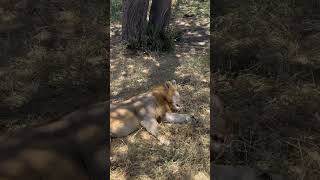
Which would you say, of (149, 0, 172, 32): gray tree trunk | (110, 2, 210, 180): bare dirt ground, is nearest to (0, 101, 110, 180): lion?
(110, 2, 210, 180): bare dirt ground

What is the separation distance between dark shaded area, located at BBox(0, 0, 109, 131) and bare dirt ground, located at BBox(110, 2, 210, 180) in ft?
1.43

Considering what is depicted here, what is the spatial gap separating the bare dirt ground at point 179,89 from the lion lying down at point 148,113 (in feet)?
0.30

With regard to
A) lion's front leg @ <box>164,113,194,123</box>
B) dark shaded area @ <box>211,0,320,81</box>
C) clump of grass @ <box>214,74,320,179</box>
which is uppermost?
dark shaded area @ <box>211,0,320,81</box>

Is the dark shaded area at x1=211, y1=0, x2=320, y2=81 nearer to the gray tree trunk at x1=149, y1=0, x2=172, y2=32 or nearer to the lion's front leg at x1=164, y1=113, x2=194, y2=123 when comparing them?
the gray tree trunk at x1=149, y1=0, x2=172, y2=32

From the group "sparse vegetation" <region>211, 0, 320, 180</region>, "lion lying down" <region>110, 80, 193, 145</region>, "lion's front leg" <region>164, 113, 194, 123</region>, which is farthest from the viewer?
"lion's front leg" <region>164, 113, 194, 123</region>

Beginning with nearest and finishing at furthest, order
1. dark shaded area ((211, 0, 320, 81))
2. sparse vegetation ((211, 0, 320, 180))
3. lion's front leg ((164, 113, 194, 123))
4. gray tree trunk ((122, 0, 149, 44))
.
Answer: sparse vegetation ((211, 0, 320, 180)) < lion's front leg ((164, 113, 194, 123)) < dark shaded area ((211, 0, 320, 81)) < gray tree trunk ((122, 0, 149, 44))

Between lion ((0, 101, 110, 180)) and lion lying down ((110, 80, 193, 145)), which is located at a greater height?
lion ((0, 101, 110, 180))

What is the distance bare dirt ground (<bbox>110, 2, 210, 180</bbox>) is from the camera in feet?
13.6

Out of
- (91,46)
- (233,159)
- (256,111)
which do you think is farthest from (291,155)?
(91,46)

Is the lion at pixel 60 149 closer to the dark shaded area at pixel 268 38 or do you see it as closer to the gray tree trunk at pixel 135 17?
the dark shaded area at pixel 268 38

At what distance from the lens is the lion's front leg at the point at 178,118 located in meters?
5.11

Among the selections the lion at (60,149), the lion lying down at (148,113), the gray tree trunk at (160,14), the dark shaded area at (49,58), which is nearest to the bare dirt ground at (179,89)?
the lion lying down at (148,113)

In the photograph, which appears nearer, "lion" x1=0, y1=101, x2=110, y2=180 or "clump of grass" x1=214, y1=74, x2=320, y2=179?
"lion" x1=0, y1=101, x2=110, y2=180

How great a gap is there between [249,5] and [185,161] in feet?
14.6
